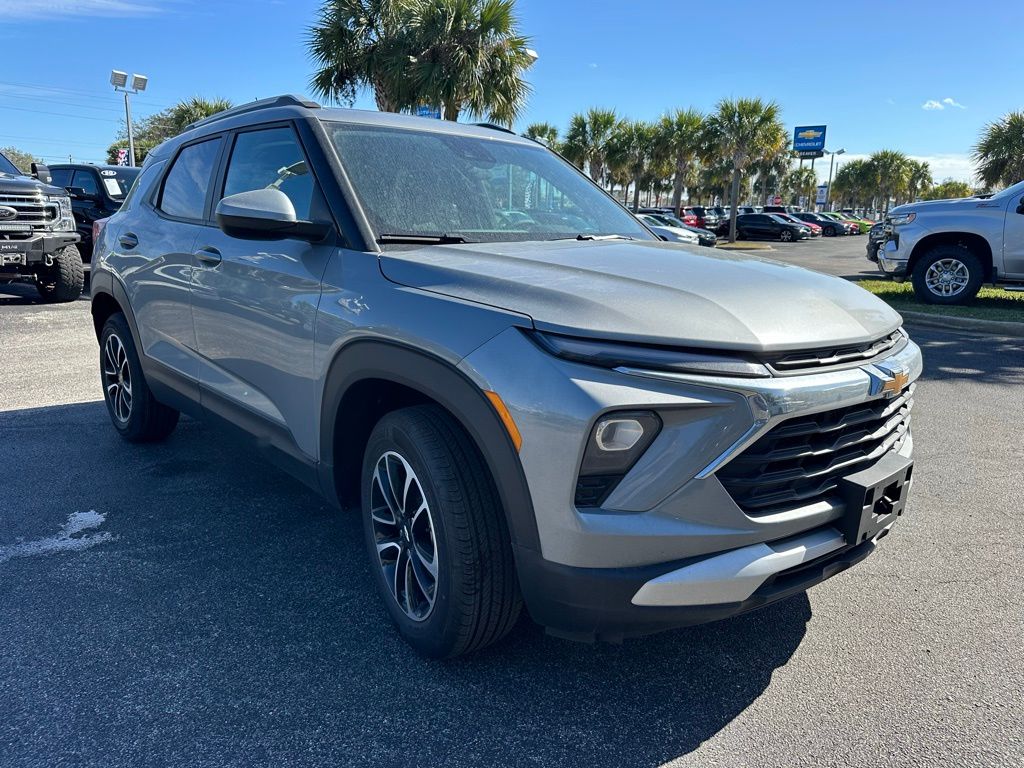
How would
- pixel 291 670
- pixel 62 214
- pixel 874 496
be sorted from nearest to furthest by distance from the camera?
pixel 874 496
pixel 291 670
pixel 62 214

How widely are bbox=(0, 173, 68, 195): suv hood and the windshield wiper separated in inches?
384

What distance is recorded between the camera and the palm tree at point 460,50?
17.7m

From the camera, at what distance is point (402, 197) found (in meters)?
2.91

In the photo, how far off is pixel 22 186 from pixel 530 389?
35.6ft

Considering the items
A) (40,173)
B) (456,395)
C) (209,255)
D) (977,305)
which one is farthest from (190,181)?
(977,305)

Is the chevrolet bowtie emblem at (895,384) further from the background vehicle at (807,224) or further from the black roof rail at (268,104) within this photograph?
the background vehicle at (807,224)

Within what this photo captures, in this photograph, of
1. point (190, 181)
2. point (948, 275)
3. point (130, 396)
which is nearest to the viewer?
point (190, 181)

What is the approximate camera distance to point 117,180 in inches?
591

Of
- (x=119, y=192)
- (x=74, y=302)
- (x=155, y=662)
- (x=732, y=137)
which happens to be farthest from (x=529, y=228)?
(x=732, y=137)

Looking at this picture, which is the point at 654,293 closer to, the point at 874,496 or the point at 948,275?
the point at 874,496

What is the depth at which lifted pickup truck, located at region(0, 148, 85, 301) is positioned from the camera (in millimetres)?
10008

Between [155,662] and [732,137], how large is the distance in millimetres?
39012

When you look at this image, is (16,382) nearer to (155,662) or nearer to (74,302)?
Answer: (155,662)

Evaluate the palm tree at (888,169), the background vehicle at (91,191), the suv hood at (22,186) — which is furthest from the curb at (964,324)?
the palm tree at (888,169)
